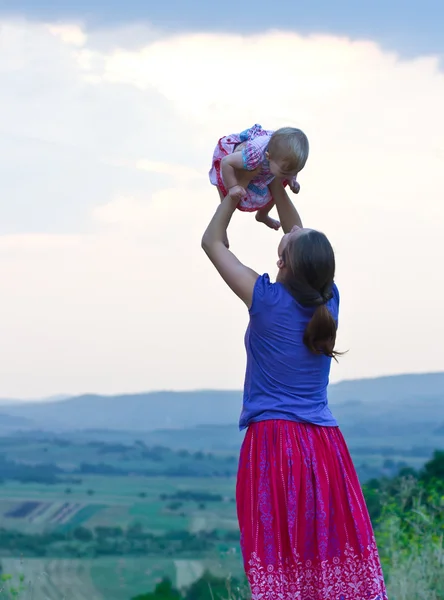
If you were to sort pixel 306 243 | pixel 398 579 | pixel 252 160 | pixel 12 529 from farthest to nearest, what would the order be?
1. pixel 12 529
2. pixel 398 579
3. pixel 252 160
4. pixel 306 243

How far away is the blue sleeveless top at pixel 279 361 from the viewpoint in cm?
302

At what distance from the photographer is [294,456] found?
303cm

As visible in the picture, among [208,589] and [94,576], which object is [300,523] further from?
[94,576]

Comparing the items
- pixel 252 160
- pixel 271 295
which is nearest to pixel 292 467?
pixel 271 295

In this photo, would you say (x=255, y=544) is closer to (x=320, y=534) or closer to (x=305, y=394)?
(x=320, y=534)

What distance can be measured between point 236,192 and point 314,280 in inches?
16.1

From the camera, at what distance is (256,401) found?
120 inches

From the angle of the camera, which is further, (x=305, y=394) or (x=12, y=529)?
(x=12, y=529)

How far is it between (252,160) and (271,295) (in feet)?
1.56

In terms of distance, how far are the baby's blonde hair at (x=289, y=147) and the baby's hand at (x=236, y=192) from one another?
147 millimetres

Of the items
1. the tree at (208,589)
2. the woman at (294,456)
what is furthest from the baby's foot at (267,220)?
the tree at (208,589)

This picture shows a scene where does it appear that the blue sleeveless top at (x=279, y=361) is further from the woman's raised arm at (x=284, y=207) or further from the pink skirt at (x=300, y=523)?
the woman's raised arm at (x=284, y=207)

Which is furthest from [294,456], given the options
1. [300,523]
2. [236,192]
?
[236,192]

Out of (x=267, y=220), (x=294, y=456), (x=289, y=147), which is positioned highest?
(x=289, y=147)
